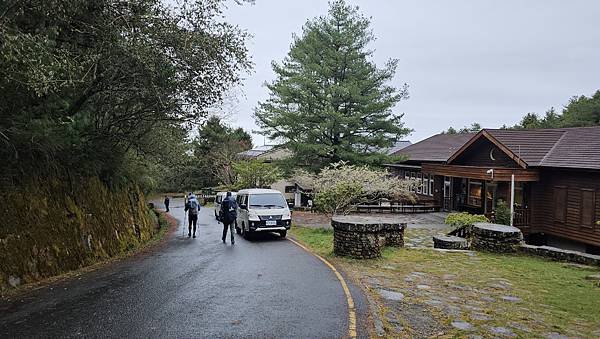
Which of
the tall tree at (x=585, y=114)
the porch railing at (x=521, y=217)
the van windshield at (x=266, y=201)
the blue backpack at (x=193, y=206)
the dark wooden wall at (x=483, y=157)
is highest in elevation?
the tall tree at (x=585, y=114)

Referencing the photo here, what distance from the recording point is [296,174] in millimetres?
30109

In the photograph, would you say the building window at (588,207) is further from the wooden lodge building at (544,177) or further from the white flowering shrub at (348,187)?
the white flowering shrub at (348,187)

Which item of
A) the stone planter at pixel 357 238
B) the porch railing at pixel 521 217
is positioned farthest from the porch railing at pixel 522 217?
the stone planter at pixel 357 238

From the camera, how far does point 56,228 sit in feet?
34.2

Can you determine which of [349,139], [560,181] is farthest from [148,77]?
[349,139]

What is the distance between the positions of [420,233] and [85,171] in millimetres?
14254

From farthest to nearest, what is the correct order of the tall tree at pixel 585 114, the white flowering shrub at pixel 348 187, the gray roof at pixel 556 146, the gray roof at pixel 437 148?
the tall tree at pixel 585 114, the gray roof at pixel 437 148, the gray roof at pixel 556 146, the white flowering shrub at pixel 348 187

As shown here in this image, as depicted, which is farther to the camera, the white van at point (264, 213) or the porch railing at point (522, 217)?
the porch railing at point (522, 217)

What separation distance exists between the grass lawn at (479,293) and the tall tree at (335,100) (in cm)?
1664

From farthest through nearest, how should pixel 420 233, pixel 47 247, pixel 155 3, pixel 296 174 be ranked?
pixel 296 174
pixel 420 233
pixel 47 247
pixel 155 3

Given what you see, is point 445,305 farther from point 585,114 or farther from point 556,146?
point 585,114

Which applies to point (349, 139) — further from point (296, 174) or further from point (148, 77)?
point (148, 77)

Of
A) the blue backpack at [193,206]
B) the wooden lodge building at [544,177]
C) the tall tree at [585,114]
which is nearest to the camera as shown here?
the blue backpack at [193,206]

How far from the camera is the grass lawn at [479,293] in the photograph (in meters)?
6.53
